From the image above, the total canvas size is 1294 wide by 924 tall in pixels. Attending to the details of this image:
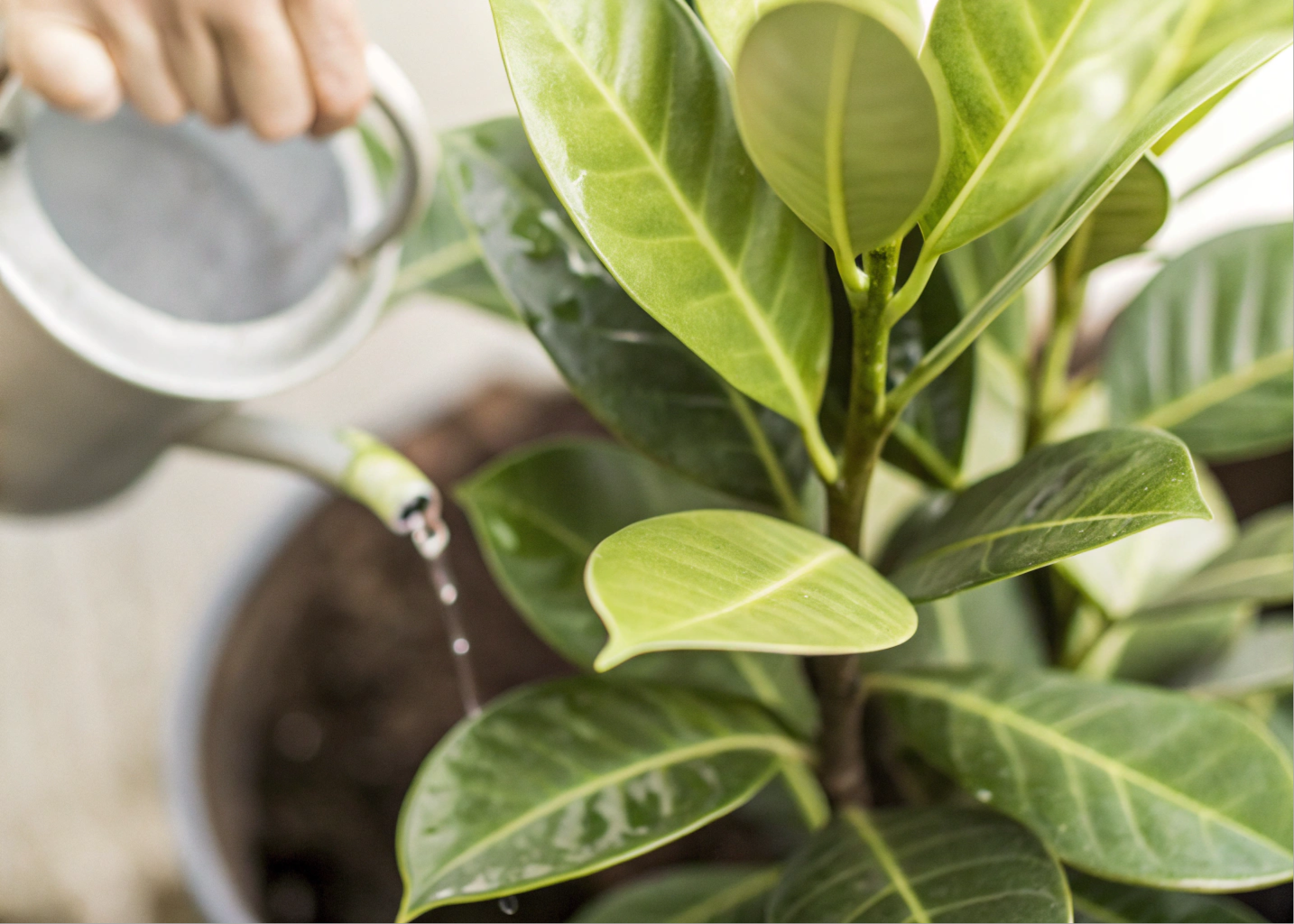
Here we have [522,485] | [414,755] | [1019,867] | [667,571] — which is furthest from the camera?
[414,755]

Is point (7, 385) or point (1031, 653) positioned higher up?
point (7, 385)

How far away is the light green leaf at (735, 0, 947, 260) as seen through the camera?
7.7 inches

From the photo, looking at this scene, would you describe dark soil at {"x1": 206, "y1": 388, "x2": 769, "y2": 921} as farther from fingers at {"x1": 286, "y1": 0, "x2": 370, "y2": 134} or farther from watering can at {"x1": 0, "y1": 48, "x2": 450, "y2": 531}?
fingers at {"x1": 286, "y1": 0, "x2": 370, "y2": 134}

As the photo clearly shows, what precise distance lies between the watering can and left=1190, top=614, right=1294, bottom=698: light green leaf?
432mm

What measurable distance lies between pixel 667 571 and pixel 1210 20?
0.67ft

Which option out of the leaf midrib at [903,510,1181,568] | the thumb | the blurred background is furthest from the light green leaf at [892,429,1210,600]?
the blurred background

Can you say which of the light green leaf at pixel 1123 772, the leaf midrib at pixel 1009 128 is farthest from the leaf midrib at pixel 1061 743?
the leaf midrib at pixel 1009 128

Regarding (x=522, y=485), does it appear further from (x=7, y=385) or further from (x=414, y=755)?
(x=414, y=755)

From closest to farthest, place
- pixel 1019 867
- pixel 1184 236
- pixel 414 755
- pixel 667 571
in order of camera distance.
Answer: pixel 667 571
pixel 1019 867
pixel 414 755
pixel 1184 236

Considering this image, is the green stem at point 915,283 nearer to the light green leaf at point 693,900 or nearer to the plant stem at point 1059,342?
the plant stem at point 1059,342

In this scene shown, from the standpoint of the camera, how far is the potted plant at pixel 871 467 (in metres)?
0.26

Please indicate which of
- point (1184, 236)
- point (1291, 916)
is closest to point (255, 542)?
point (1291, 916)

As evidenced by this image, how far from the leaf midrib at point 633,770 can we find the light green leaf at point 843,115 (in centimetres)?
25

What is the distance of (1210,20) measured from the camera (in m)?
0.25
